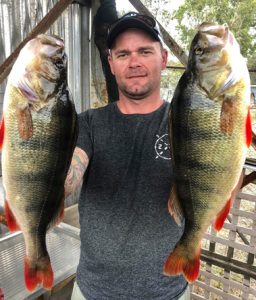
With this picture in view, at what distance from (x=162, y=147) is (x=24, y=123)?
0.82 m

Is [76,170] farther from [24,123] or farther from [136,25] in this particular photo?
[136,25]

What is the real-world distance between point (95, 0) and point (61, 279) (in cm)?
350

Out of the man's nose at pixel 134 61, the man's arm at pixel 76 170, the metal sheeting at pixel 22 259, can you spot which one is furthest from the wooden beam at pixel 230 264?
the man's nose at pixel 134 61

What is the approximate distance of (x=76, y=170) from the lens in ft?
6.22

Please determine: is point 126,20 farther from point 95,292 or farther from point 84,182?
point 95,292

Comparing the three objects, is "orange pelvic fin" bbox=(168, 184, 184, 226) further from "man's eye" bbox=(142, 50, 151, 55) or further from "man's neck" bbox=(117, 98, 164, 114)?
"man's eye" bbox=(142, 50, 151, 55)

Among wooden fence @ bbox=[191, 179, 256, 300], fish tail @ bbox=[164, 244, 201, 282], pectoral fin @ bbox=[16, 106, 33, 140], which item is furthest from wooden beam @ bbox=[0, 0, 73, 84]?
wooden fence @ bbox=[191, 179, 256, 300]

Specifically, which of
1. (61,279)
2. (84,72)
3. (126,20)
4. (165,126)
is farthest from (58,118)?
(84,72)

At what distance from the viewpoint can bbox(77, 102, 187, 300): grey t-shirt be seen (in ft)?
6.45

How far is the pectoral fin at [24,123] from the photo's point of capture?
4.99ft

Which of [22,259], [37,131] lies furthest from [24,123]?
[22,259]

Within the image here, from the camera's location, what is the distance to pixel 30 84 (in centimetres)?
157

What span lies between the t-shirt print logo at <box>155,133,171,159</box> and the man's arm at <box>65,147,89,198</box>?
0.41 metres

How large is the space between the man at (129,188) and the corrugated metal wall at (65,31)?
2.28 meters
